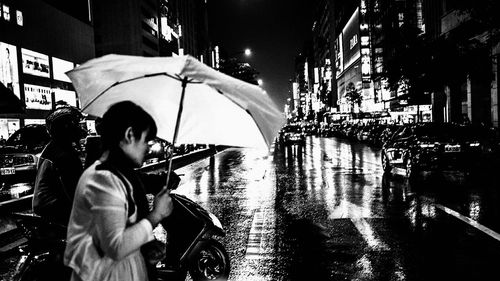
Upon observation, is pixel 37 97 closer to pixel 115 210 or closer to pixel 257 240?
pixel 257 240

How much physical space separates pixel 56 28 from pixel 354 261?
6037cm

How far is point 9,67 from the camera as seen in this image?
47.3 m

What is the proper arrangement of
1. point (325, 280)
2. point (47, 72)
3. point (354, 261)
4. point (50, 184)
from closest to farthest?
point (50, 184)
point (325, 280)
point (354, 261)
point (47, 72)

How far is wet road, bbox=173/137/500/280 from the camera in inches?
230

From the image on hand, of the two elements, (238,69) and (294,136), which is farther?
(238,69)

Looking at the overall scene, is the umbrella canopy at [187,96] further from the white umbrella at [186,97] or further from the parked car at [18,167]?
the parked car at [18,167]

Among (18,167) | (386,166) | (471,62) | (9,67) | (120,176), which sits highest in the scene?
(9,67)

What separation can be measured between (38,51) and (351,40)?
78568mm

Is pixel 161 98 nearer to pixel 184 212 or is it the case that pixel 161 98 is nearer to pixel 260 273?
pixel 184 212

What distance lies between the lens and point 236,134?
3635mm

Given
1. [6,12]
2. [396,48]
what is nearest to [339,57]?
[396,48]

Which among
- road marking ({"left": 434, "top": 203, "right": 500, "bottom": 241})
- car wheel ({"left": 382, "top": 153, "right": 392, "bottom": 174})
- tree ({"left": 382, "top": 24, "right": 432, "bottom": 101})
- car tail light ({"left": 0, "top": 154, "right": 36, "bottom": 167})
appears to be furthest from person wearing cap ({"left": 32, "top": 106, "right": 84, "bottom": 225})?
tree ({"left": 382, "top": 24, "right": 432, "bottom": 101})

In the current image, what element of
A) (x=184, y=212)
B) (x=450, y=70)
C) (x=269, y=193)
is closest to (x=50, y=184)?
(x=184, y=212)

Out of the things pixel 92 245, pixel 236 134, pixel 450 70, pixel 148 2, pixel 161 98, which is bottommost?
pixel 92 245
